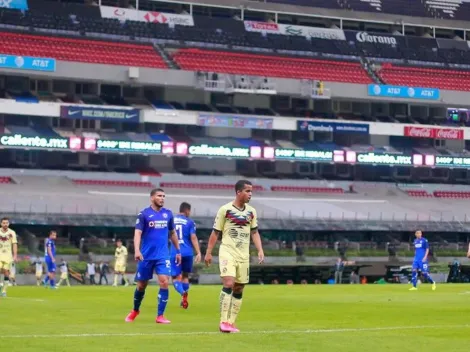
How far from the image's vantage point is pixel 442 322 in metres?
21.5

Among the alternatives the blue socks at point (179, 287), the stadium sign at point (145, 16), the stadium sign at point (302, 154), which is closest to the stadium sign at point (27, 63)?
the stadium sign at point (145, 16)

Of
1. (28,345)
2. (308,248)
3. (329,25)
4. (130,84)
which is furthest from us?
(329,25)

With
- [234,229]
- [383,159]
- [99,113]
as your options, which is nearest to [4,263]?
[234,229]

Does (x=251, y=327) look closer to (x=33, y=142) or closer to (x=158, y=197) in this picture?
(x=158, y=197)

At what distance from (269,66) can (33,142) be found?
20327mm

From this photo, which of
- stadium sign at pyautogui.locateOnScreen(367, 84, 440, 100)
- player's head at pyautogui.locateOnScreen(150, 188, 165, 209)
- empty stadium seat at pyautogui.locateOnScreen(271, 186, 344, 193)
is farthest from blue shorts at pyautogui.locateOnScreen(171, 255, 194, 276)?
stadium sign at pyautogui.locateOnScreen(367, 84, 440, 100)

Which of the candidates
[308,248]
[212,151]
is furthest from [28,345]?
[212,151]

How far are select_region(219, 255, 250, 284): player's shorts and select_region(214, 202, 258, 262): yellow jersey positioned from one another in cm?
11

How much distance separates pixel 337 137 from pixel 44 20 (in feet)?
81.8

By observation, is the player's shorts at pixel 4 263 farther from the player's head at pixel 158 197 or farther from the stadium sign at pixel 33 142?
the stadium sign at pixel 33 142

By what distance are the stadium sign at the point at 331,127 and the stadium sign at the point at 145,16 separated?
11.6m

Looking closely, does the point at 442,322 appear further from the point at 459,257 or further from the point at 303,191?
the point at 303,191

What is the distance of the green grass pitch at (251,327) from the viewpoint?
1627 centimetres

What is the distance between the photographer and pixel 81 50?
7694 centimetres
